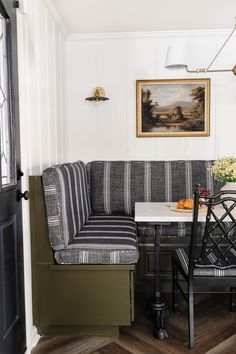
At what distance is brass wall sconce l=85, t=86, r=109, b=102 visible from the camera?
139 inches

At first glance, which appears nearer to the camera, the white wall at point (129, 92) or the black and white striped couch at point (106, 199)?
the black and white striped couch at point (106, 199)

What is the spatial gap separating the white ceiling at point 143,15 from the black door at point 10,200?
113 cm

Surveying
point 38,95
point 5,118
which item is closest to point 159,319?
point 5,118

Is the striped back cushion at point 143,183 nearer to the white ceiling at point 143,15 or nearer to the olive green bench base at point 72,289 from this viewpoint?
the olive green bench base at point 72,289

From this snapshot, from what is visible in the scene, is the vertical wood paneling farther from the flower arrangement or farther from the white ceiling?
the flower arrangement

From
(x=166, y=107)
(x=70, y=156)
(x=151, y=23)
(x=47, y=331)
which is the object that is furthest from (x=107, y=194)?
(x=151, y=23)

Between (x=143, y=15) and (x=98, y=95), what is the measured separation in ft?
2.88

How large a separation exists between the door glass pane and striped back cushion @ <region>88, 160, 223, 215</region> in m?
1.53

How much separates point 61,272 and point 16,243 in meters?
0.43

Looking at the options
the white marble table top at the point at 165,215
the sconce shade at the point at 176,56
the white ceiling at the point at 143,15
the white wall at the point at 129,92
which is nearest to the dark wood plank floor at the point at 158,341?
the white marble table top at the point at 165,215

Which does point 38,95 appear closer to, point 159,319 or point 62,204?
point 62,204

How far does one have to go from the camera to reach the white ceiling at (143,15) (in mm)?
2898

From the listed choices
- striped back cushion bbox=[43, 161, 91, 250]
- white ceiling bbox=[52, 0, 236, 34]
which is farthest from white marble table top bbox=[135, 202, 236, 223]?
white ceiling bbox=[52, 0, 236, 34]

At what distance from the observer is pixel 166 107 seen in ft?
12.0
